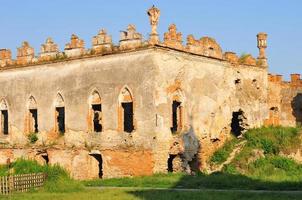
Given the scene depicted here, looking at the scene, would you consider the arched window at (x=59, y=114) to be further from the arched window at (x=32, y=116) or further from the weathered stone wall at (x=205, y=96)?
the weathered stone wall at (x=205, y=96)

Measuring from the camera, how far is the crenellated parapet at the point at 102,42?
73.9 ft

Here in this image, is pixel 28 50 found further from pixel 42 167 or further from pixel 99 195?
pixel 99 195

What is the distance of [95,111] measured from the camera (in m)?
24.3

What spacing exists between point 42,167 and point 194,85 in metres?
7.13

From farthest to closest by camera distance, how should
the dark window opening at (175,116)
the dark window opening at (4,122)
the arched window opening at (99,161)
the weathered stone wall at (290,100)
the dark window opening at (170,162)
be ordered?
the weathered stone wall at (290,100)
the dark window opening at (4,122)
the arched window opening at (99,161)
the dark window opening at (175,116)
the dark window opening at (170,162)

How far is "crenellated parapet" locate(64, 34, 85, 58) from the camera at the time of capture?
23516 mm

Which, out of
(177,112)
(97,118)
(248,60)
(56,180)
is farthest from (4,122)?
(248,60)

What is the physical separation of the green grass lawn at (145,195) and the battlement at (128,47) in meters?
6.43

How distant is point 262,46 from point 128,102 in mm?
9247

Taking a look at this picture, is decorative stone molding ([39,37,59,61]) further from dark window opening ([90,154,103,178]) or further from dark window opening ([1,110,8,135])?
dark window opening ([90,154,103,178])

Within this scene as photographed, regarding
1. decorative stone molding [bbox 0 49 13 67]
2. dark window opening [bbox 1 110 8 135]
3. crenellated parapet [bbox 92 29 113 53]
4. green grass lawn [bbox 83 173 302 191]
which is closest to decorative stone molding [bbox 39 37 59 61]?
decorative stone molding [bbox 0 49 13 67]

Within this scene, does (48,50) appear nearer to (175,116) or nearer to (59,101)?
(59,101)

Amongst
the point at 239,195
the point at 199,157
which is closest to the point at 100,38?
the point at 199,157

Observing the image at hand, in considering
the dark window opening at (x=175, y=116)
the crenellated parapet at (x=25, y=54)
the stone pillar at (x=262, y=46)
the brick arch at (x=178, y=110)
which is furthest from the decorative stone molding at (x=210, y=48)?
the crenellated parapet at (x=25, y=54)
